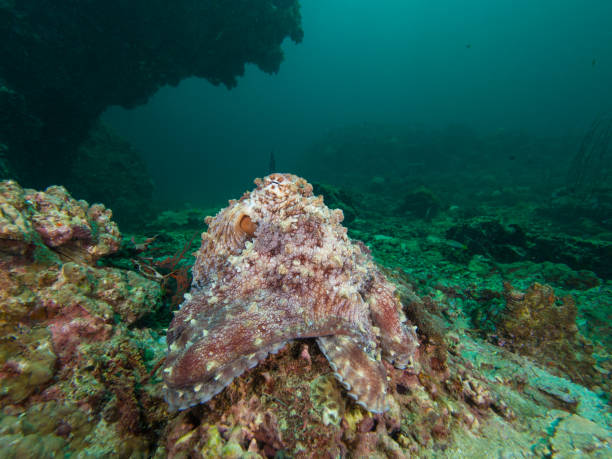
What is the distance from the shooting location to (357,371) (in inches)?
63.7

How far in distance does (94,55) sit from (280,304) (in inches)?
712

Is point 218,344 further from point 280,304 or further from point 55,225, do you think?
point 55,225

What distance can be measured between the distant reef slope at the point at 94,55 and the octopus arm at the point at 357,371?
1525cm

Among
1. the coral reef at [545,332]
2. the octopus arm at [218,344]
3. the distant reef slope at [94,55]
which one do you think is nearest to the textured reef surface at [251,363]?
the octopus arm at [218,344]

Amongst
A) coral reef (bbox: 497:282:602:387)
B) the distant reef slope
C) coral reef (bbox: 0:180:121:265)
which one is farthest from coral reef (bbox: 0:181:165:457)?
the distant reef slope

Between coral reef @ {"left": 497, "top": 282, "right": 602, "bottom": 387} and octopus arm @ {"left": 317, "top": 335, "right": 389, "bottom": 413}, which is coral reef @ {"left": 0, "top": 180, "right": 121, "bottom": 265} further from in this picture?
coral reef @ {"left": 497, "top": 282, "right": 602, "bottom": 387}

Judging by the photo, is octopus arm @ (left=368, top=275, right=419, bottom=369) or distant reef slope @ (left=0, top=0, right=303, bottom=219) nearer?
octopus arm @ (left=368, top=275, right=419, bottom=369)

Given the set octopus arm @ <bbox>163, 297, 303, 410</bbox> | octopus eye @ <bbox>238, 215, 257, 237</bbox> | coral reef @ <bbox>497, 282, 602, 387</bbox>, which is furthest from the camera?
coral reef @ <bbox>497, 282, 602, 387</bbox>

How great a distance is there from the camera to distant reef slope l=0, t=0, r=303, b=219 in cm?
1062

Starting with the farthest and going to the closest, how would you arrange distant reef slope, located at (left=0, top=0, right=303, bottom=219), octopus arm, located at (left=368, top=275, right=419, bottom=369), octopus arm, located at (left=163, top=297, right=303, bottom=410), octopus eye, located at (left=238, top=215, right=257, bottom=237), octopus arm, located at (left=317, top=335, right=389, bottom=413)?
distant reef slope, located at (left=0, top=0, right=303, bottom=219) < octopus eye, located at (left=238, top=215, right=257, bottom=237) < octopus arm, located at (left=368, top=275, right=419, bottom=369) < octopus arm, located at (left=317, top=335, right=389, bottom=413) < octopus arm, located at (left=163, top=297, right=303, bottom=410)

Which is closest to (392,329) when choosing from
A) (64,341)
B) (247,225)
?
(247,225)

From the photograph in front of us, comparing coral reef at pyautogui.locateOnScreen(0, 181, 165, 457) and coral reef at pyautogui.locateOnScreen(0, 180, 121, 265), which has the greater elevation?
coral reef at pyautogui.locateOnScreen(0, 180, 121, 265)

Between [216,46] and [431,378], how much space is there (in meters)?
20.0

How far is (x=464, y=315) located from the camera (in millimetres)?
4285
